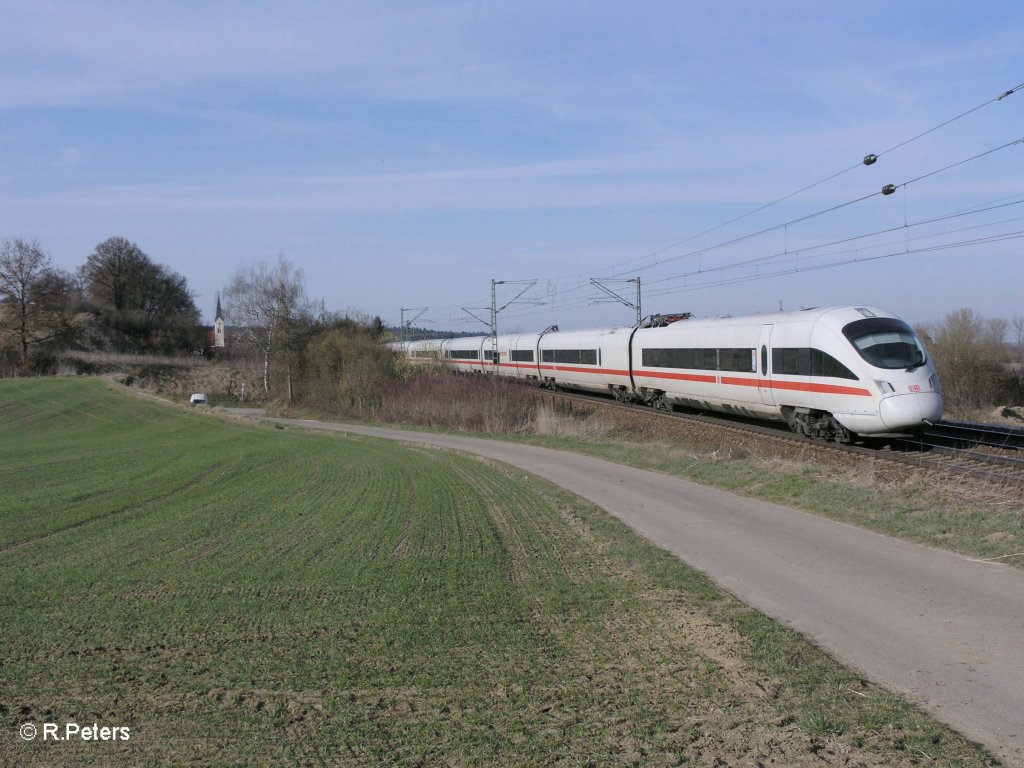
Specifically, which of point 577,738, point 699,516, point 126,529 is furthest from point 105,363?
point 577,738

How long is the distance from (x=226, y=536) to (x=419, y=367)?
119 feet

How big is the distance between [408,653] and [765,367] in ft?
56.9

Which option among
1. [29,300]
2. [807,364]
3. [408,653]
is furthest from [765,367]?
[29,300]

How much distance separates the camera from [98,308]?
8156cm

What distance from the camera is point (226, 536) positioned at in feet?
40.0

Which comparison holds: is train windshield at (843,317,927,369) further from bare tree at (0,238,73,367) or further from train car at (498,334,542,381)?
bare tree at (0,238,73,367)

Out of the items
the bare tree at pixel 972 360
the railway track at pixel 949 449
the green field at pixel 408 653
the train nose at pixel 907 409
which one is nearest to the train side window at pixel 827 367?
the train nose at pixel 907 409

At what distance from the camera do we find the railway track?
14.7 meters

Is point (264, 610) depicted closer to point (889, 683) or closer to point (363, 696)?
point (363, 696)

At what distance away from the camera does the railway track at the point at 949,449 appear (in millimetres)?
14703

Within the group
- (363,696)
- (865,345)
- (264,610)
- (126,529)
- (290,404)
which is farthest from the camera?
(290,404)

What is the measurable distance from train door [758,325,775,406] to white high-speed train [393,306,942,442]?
3cm

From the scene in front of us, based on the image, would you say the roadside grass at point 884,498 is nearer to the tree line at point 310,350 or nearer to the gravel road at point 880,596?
the gravel road at point 880,596

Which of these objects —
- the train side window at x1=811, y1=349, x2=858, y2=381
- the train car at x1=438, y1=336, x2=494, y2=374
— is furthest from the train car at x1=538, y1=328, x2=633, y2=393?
the train side window at x1=811, y1=349, x2=858, y2=381
